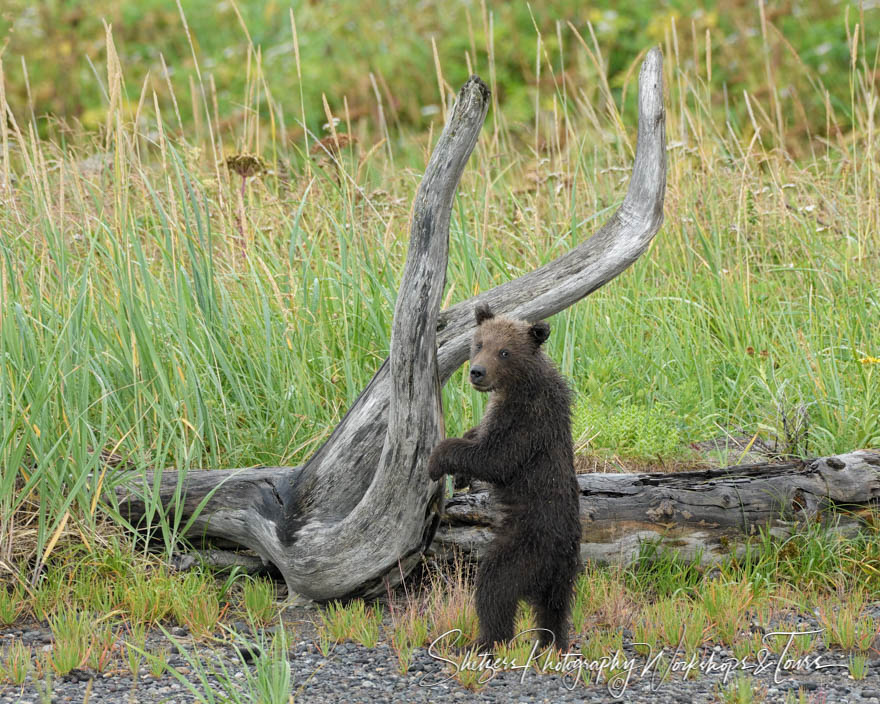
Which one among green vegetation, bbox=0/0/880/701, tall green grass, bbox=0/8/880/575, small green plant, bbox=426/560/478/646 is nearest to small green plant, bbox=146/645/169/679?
green vegetation, bbox=0/0/880/701

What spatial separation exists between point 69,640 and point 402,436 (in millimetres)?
1395

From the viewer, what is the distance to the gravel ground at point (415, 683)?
3.32 m

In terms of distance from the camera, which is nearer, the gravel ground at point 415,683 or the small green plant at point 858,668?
the gravel ground at point 415,683

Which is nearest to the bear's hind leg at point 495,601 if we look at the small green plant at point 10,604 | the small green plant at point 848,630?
the small green plant at point 848,630

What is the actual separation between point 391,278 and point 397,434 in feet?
5.36

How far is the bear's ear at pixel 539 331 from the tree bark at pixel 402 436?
17.2 inches

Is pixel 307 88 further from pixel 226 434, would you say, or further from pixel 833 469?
pixel 833 469

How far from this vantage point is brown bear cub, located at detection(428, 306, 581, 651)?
137 inches

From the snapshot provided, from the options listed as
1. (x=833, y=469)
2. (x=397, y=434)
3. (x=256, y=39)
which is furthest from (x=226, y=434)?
(x=256, y=39)

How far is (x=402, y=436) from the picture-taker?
12.7ft

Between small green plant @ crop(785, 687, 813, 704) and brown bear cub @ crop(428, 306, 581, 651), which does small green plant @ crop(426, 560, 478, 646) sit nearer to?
brown bear cub @ crop(428, 306, 581, 651)

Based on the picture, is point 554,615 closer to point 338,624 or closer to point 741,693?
point 741,693

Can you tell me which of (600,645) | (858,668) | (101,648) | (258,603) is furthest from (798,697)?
(101,648)

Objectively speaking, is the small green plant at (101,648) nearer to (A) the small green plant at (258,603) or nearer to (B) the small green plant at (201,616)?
(B) the small green plant at (201,616)
